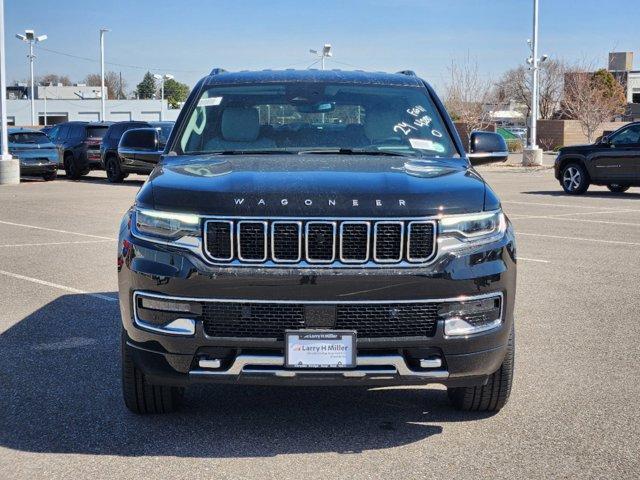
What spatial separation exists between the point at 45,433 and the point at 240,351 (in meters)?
1.20

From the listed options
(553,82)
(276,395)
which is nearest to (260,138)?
(276,395)

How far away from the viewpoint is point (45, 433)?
5051mm

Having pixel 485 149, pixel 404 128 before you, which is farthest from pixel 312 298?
pixel 485 149

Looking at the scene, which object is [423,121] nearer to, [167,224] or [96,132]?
[167,224]

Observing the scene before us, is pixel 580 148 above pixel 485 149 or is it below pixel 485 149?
below

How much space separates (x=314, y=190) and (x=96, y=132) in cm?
2734

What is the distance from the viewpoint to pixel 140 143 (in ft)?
22.3

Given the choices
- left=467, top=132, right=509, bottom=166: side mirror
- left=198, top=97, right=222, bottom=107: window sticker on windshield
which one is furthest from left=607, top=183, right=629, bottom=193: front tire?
left=198, top=97, right=222, bottom=107: window sticker on windshield

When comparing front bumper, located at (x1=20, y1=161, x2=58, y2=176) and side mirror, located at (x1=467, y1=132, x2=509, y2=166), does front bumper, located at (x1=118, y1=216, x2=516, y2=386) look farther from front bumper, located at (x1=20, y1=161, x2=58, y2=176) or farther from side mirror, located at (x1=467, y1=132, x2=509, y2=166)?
front bumper, located at (x1=20, y1=161, x2=58, y2=176)

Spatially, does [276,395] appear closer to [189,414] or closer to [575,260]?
[189,414]

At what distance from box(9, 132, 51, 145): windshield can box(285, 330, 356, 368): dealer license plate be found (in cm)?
2741

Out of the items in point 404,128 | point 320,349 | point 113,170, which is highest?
point 404,128

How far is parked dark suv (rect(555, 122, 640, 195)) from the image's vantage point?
21859 millimetres

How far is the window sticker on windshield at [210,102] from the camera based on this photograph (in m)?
6.32
